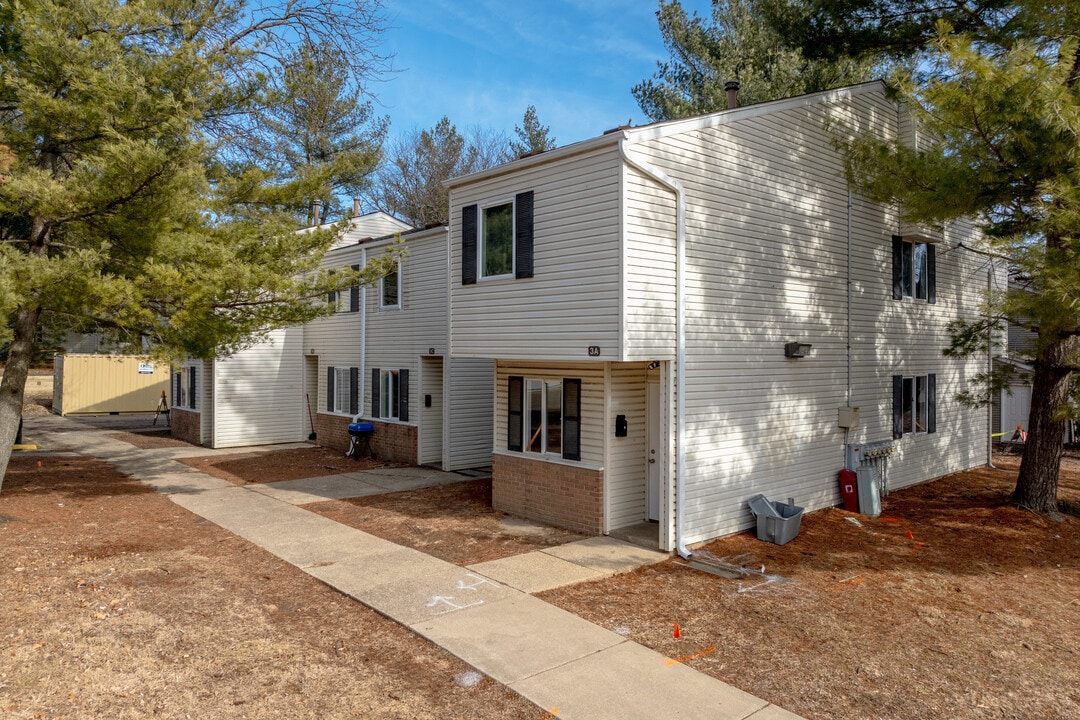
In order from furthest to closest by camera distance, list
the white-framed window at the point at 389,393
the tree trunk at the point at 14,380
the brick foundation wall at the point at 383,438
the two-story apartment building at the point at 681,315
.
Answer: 1. the white-framed window at the point at 389,393
2. the brick foundation wall at the point at 383,438
3. the tree trunk at the point at 14,380
4. the two-story apartment building at the point at 681,315

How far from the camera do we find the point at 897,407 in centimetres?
1243

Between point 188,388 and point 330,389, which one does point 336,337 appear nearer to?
point 330,389

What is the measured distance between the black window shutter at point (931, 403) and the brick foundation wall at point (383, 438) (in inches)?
417

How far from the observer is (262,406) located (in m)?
18.4

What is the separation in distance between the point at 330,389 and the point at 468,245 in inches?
363

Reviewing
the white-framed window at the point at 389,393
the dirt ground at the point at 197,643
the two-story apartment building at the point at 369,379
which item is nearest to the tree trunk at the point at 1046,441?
the two-story apartment building at the point at 369,379

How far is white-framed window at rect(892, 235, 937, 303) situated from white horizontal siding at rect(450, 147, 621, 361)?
6970mm

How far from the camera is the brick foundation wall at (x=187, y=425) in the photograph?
18.7m

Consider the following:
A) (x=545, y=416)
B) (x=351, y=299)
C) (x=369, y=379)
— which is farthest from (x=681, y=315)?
(x=351, y=299)

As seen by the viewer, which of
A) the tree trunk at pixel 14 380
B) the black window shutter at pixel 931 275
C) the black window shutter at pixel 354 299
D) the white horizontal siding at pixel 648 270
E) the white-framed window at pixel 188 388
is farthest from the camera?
the white-framed window at pixel 188 388

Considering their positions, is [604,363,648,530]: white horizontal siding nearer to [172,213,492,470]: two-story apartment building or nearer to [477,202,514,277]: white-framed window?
[477,202,514,277]: white-framed window

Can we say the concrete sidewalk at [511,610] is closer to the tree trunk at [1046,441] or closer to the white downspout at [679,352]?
the white downspout at [679,352]

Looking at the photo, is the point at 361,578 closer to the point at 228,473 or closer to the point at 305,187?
the point at 305,187

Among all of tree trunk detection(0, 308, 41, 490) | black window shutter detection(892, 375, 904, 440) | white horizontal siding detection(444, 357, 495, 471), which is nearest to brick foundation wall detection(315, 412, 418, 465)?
white horizontal siding detection(444, 357, 495, 471)
